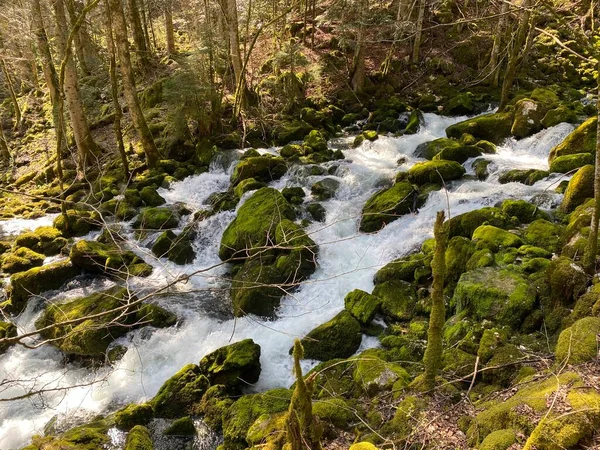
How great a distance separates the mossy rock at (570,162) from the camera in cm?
870

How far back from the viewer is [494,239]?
274 inches

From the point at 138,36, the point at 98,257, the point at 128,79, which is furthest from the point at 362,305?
the point at 138,36

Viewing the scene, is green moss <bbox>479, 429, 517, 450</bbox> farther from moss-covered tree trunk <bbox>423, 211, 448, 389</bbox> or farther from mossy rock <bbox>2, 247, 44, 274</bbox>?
mossy rock <bbox>2, 247, 44, 274</bbox>

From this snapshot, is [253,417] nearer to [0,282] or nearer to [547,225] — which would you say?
[547,225]

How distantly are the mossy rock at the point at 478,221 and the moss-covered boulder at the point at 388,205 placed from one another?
1424mm

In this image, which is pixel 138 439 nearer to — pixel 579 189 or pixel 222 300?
pixel 222 300

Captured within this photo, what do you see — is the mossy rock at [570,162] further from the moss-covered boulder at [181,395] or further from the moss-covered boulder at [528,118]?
the moss-covered boulder at [181,395]

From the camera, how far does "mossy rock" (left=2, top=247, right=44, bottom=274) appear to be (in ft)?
31.3

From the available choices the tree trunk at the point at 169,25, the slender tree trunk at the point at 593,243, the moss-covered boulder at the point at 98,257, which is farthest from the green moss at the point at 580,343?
the tree trunk at the point at 169,25

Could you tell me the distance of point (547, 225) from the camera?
23.1 feet

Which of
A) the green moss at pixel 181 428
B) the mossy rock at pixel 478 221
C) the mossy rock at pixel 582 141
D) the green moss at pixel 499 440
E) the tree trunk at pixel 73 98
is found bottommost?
the green moss at pixel 181 428

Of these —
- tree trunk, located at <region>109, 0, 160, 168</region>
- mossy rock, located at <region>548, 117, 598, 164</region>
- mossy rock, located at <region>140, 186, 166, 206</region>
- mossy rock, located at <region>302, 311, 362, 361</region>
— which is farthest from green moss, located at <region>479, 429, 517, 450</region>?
tree trunk, located at <region>109, 0, 160, 168</region>

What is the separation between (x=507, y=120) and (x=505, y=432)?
11.7 meters

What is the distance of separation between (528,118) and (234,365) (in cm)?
1106
